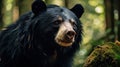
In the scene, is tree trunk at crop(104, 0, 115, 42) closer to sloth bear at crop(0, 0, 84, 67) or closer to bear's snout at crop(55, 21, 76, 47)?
→ sloth bear at crop(0, 0, 84, 67)

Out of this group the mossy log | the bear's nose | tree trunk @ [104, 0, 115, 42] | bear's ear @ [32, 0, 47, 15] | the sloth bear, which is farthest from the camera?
tree trunk @ [104, 0, 115, 42]

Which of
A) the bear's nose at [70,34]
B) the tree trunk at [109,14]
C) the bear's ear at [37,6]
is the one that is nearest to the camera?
the bear's nose at [70,34]

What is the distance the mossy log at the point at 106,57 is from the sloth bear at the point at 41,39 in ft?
1.53

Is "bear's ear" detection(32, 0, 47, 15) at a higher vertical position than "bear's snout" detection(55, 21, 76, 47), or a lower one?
higher

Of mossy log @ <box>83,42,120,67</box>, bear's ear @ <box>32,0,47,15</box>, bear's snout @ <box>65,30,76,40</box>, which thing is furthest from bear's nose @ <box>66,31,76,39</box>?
bear's ear @ <box>32,0,47,15</box>

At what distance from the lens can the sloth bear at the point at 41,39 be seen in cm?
763

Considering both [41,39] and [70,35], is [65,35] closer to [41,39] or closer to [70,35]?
[70,35]

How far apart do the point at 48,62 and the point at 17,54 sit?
1.99ft

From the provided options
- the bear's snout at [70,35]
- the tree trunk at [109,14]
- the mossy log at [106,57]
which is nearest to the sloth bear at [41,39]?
the bear's snout at [70,35]

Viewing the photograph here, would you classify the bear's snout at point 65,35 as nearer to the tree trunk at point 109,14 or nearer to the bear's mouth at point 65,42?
the bear's mouth at point 65,42

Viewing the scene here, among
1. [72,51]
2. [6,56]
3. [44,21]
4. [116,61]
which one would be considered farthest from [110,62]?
[6,56]

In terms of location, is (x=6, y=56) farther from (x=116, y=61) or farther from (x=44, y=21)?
(x=116, y=61)

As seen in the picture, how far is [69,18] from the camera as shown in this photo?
7676mm

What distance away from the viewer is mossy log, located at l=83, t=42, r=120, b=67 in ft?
24.5
